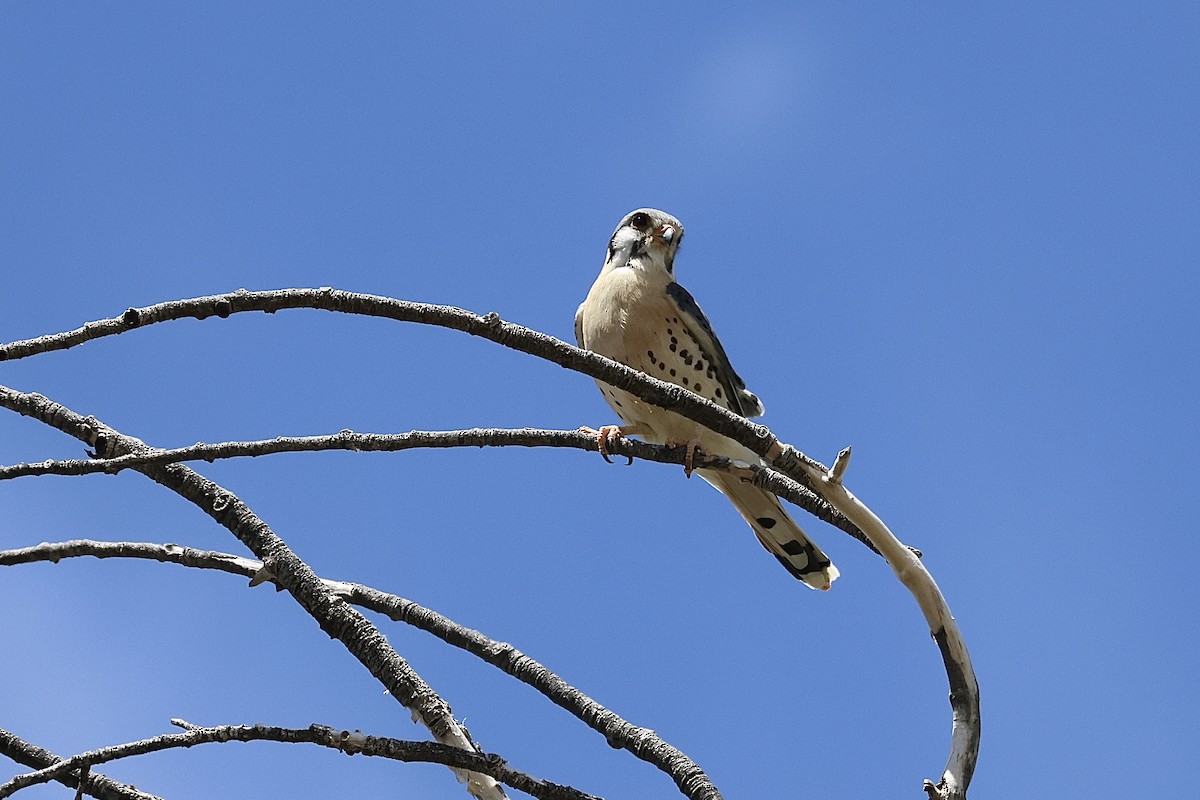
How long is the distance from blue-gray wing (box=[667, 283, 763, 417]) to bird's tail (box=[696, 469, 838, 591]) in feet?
1.19

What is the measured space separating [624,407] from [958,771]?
253 centimetres

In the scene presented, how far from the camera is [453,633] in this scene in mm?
3023

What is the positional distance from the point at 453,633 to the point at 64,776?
0.90 metres

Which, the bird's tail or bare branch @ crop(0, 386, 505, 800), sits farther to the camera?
the bird's tail

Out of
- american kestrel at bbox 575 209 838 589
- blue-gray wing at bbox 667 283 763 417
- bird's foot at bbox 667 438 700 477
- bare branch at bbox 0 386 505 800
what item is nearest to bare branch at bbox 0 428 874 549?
bare branch at bbox 0 386 505 800

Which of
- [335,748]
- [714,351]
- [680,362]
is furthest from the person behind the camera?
[714,351]

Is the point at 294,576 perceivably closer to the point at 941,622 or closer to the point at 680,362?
the point at 941,622

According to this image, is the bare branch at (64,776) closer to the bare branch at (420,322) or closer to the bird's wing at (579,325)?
the bare branch at (420,322)

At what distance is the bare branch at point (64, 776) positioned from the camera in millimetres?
2775

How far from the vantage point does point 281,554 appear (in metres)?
2.90

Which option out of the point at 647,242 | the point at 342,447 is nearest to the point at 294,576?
the point at 342,447

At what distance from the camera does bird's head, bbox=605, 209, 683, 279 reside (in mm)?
5570

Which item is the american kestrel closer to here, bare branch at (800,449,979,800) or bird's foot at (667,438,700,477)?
bird's foot at (667,438,700,477)

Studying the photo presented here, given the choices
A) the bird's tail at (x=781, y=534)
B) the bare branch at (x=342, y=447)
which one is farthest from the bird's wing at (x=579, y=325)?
the bare branch at (x=342, y=447)
